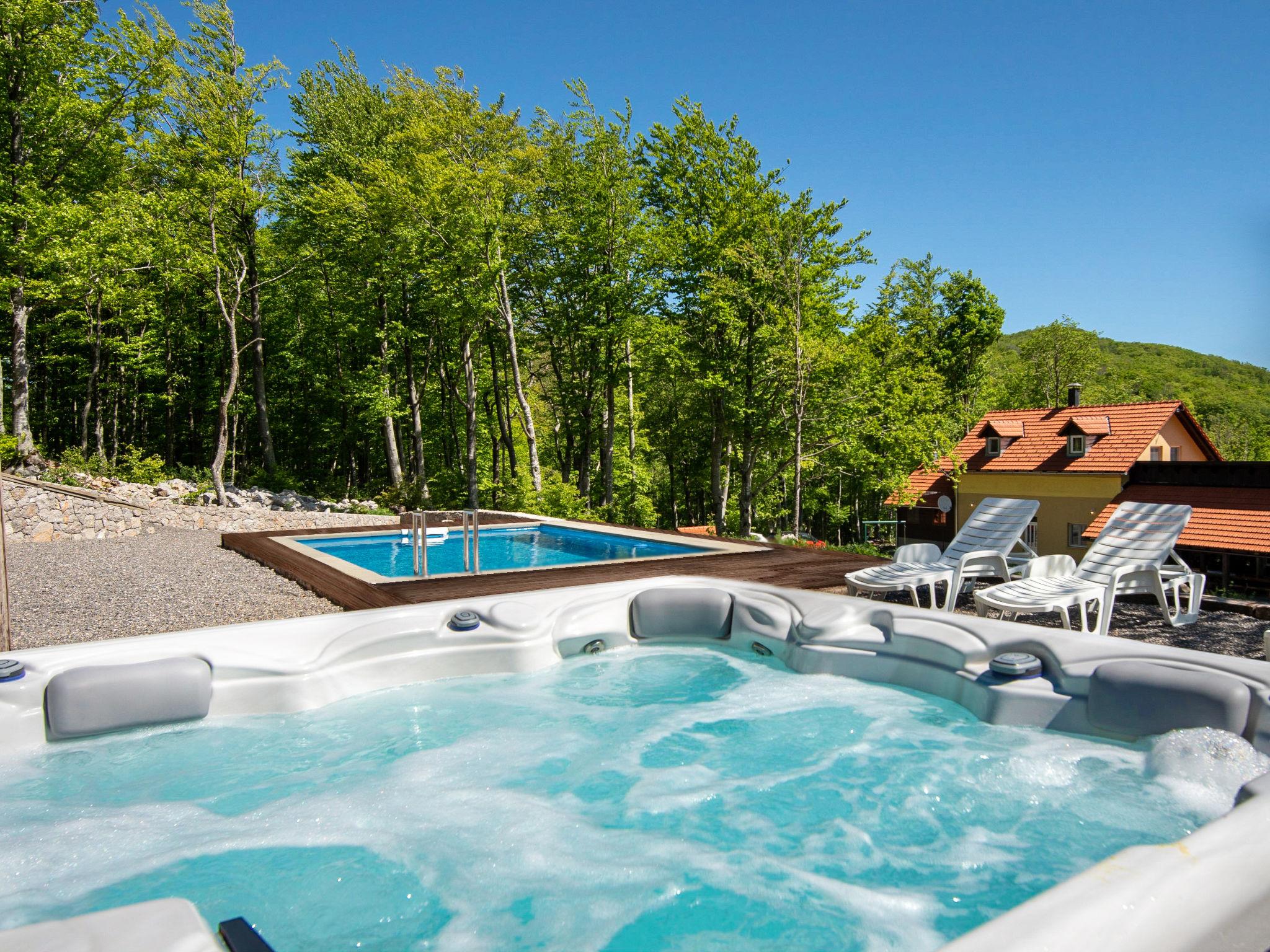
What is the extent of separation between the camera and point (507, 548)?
823cm

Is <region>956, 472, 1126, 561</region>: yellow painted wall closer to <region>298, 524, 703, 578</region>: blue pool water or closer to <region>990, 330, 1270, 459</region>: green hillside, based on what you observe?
<region>298, 524, 703, 578</region>: blue pool water

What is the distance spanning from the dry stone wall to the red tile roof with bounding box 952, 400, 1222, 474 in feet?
46.5

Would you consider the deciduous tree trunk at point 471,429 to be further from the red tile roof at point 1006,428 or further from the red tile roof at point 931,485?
the red tile roof at point 1006,428

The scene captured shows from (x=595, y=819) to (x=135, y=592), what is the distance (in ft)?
14.1

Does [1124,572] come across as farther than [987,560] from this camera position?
No

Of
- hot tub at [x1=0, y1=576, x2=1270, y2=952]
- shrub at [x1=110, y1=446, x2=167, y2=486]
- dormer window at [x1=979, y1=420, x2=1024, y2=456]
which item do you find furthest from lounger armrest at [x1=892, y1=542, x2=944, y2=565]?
dormer window at [x1=979, y1=420, x2=1024, y2=456]

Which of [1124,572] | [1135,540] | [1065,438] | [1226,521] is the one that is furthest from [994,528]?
[1065,438]

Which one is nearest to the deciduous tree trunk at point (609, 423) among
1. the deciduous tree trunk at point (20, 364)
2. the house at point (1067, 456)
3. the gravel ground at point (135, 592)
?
the house at point (1067, 456)

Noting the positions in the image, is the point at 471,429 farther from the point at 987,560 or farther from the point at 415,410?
the point at 987,560

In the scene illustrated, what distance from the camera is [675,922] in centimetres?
174

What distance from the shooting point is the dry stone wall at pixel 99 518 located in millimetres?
7926

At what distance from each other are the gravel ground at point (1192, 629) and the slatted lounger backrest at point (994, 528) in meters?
0.35

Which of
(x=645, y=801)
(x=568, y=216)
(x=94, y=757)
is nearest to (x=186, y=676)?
(x=94, y=757)

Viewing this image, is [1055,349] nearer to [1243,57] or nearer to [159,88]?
[1243,57]
